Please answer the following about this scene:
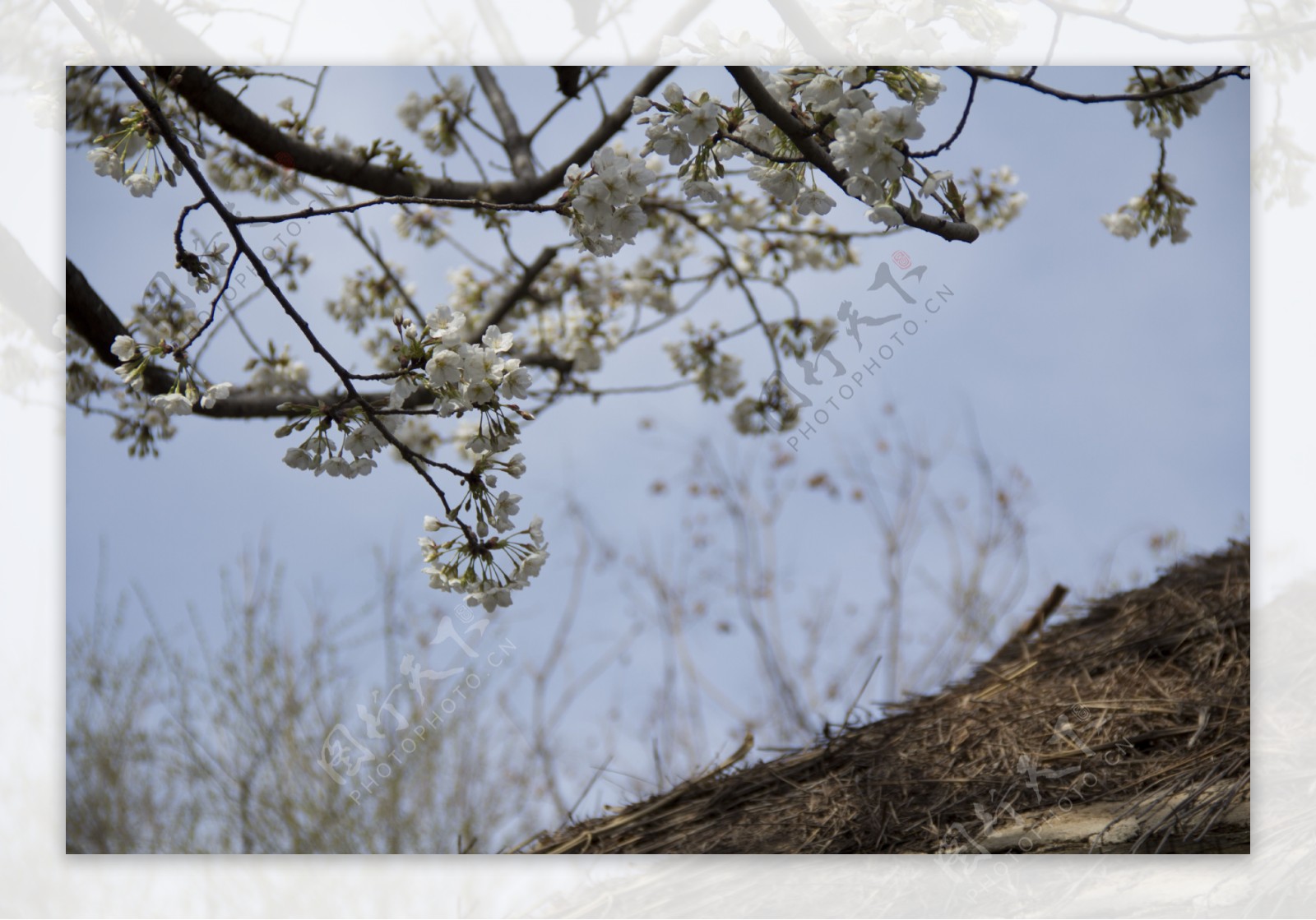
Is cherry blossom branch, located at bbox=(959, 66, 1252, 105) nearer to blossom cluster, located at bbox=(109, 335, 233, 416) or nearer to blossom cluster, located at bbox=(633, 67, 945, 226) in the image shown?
blossom cluster, located at bbox=(633, 67, 945, 226)

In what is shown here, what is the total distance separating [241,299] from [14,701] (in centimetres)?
89

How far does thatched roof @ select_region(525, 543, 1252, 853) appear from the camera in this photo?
5.01ft

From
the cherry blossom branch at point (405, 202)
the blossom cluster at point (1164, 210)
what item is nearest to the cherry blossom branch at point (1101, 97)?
the blossom cluster at point (1164, 210)

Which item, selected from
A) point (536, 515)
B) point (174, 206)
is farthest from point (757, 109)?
point (174, 206)

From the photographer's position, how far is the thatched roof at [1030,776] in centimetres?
153

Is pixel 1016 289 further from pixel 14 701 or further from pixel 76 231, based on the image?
pixel 14 701

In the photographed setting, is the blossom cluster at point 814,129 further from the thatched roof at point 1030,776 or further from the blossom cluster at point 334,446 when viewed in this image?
the thatched roof at point 1030,776

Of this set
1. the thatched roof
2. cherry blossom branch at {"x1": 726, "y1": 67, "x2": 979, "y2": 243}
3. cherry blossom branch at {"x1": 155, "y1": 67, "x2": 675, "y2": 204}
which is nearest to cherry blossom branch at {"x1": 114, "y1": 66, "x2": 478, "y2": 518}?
cherry blossom branch at {"x1": 155, "y1": 67, "x2": 675, "y2": 204}

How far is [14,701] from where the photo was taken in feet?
5.55

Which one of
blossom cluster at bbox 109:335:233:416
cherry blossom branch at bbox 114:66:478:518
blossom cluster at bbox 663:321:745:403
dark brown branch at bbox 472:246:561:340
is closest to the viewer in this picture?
cherry blossom branch at bbox 114:66:478:518

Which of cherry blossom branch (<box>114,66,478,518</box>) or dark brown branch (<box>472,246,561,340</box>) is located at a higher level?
dark brown branch (<box>472,246,561,340</box>)

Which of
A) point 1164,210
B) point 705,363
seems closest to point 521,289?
point 705,363

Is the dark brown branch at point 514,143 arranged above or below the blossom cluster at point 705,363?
above

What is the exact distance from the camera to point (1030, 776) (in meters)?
1.55
